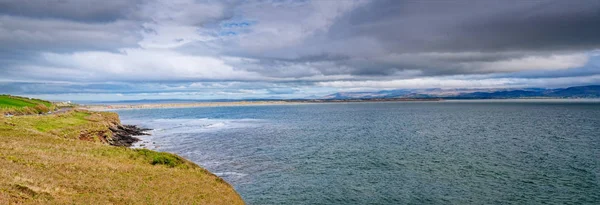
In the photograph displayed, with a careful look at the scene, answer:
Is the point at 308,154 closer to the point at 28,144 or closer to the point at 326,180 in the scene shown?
the point at 326,180

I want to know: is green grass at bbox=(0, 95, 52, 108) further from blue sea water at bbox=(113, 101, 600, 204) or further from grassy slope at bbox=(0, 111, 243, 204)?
grassy slope at bbox=(0, 111, 243, 204)

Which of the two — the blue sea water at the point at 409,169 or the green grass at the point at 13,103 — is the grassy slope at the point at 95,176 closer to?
the blue sea water at the point at 409,169

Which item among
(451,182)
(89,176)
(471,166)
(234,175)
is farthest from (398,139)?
(89,176)

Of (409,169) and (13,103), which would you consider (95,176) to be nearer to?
(409,169)

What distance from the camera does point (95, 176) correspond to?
1236 inches

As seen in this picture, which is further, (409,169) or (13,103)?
(13,103)

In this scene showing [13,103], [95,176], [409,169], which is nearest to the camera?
[95,176]

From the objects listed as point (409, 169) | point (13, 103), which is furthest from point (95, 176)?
point (13, 103)

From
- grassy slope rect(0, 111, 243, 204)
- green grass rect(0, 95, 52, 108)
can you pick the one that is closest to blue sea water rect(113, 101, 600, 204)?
grassy slope rect(0, 111, 243, 204)

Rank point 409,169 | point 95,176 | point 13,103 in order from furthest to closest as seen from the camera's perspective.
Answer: point 13,103 → point 409,169 → point 95,176

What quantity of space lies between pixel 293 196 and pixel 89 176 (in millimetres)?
20870

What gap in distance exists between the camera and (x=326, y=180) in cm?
4816

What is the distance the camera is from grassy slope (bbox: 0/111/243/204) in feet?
81.6

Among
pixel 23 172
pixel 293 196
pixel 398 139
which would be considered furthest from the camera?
pixel 398 139
